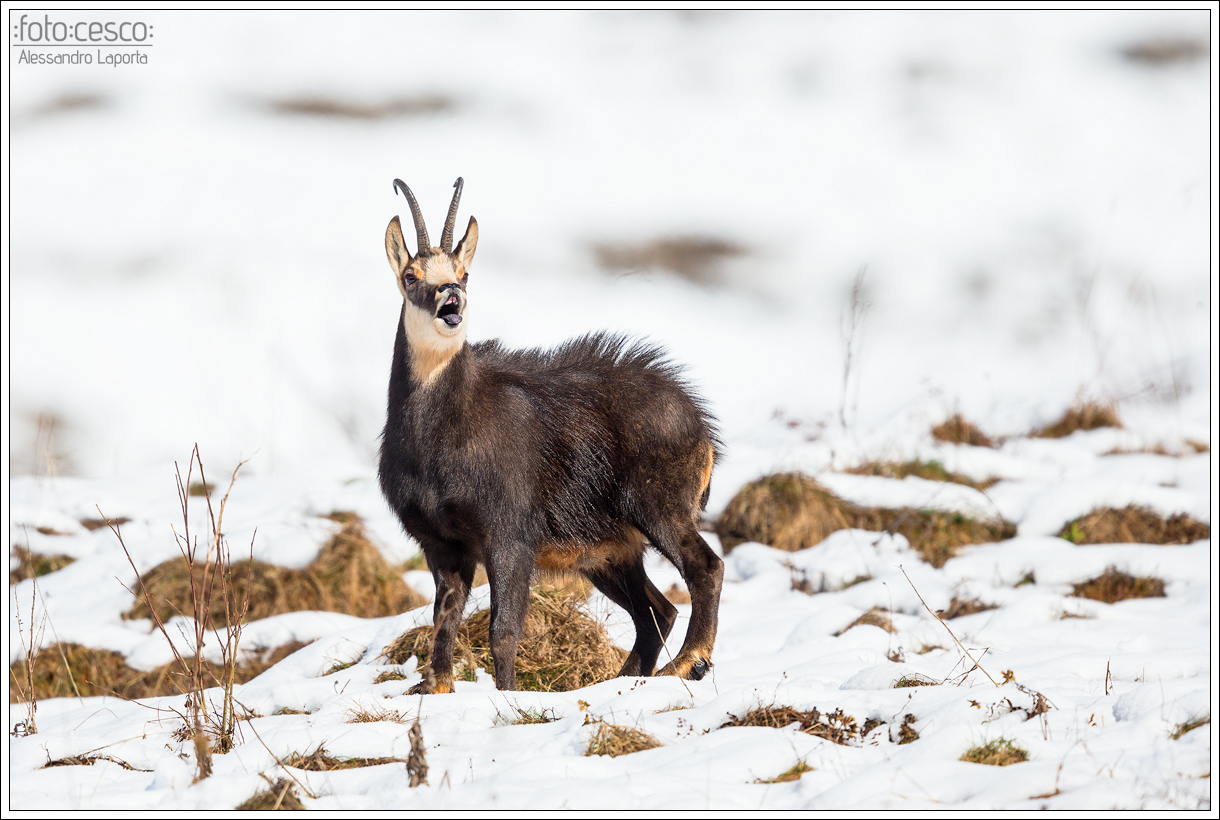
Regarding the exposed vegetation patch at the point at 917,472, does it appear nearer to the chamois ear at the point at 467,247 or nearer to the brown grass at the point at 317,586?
the brown grass at the point at 317,586

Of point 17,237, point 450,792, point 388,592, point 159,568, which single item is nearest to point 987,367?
point 388,592

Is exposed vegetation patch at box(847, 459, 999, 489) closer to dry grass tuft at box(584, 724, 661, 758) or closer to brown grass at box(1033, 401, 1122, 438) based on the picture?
brown grass at box(1033, 401, 1122, 438)

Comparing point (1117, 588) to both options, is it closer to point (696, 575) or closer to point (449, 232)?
point (696, 575)

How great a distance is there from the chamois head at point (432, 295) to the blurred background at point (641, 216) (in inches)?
213

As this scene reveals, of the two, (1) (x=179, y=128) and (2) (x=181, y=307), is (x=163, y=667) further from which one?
(1) (x=179, y=128)

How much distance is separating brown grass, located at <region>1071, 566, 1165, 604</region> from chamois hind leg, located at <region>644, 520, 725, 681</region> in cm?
333

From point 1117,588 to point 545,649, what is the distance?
4293 mm

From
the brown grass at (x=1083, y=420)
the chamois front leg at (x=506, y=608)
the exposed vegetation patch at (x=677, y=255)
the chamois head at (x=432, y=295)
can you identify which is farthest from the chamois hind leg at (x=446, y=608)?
the exposed vegetation patch at (x=677, y=255)

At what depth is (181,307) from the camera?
15.0 m

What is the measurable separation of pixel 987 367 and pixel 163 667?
1106 centimetres

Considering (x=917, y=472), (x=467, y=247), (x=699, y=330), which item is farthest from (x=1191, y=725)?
(x=699, y=330)

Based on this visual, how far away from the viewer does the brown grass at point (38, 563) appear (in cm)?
816

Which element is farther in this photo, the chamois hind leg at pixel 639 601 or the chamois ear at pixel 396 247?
the chamois hind leg at pixel 639 601

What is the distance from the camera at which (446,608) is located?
487cm
